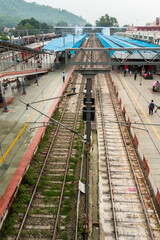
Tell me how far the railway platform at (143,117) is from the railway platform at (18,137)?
6616mm

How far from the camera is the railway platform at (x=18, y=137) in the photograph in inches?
373

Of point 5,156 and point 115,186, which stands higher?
point 5,156

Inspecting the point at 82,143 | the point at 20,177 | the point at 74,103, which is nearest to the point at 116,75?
the point at 74,103

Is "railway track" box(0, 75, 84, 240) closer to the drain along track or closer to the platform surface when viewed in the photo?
the platform surface

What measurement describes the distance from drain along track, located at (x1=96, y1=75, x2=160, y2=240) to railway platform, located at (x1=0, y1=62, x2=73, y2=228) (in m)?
4.39

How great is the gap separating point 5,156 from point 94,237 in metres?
7.05

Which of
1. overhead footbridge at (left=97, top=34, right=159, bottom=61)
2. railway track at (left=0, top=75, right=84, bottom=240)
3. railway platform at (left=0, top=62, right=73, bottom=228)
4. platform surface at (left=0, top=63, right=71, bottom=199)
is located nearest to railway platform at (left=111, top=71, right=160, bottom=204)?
overhead footbridge at (left=97, top=34, right=159, bottom=61)

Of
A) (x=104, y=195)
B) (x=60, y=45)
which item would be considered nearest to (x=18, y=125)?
(x=104, y=195)

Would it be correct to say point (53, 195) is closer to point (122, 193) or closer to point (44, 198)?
point (44, 198)

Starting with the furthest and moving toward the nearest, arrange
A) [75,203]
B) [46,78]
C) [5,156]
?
[46,78] → [5,156] → [75,203]

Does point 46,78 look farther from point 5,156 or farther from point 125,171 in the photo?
point 125,171

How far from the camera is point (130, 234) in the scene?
7785 millimetres

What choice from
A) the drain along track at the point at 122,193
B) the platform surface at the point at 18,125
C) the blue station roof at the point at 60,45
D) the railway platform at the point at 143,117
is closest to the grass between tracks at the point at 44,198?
the platform surface at the point at 18,125

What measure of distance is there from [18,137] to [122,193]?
8.18 meters
